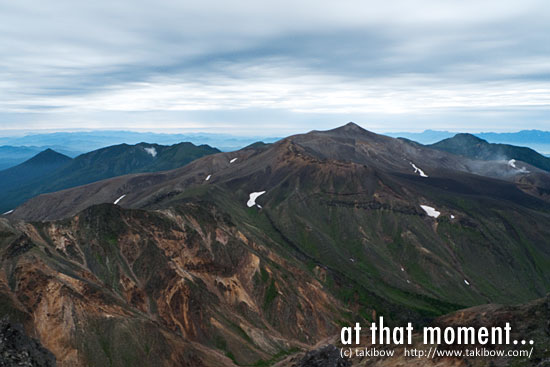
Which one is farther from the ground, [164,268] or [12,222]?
[12,222]

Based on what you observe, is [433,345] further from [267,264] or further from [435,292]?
[435,292]

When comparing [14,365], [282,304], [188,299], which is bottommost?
[282,304]

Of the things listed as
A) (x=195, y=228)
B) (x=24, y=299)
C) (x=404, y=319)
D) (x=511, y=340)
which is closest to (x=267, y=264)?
(x=195, y=228)

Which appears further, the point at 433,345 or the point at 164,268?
the point at 164,268

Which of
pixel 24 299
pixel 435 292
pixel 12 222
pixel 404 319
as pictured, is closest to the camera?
pixel 24 299

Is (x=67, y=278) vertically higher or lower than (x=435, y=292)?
higher

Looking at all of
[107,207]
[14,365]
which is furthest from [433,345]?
[107,207]

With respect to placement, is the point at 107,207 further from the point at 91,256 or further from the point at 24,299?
the point at 24,299

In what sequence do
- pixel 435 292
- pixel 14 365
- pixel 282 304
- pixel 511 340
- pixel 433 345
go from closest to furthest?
pixel 14 365, pixel 511 340, pixel 433 345, pixel 282 304, pixel 435 292

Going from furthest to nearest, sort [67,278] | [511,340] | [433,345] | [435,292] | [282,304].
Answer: [435,292] → [282,304] → [67,278] → [433,345] → [511,340]
